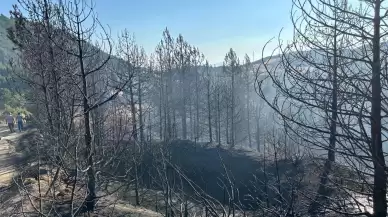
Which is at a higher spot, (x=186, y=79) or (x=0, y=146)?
(x=186, y=79)

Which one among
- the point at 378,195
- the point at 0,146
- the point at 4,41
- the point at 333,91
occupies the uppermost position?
the point at 4,41

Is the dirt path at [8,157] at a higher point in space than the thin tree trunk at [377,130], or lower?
lower

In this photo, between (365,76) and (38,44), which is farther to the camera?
(38,44)

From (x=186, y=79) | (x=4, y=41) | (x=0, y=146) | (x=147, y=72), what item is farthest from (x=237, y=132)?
(x=4, y=41)

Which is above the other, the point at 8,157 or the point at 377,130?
the point at 377,130

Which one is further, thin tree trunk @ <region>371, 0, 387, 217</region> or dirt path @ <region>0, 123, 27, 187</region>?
dirt path @ <region>0, 123, 27, 187</region>

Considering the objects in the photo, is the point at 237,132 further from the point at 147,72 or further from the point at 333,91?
the point at 333,91

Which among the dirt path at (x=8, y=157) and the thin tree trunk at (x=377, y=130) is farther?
the dirt path at (x=8, y=157)

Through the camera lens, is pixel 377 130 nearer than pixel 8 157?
Yes

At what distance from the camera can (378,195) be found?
169 inches

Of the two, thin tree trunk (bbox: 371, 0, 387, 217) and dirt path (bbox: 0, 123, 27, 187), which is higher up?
thin tree trunk (bbox: 371, 0, 387, 217)

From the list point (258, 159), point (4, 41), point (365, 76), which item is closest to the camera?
point (365, 76)

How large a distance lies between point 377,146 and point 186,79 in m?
35.3

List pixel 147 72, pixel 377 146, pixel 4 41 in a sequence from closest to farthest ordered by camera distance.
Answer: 1. pixel 377 146
2. pixel 147 72
3. pixel 4 41
